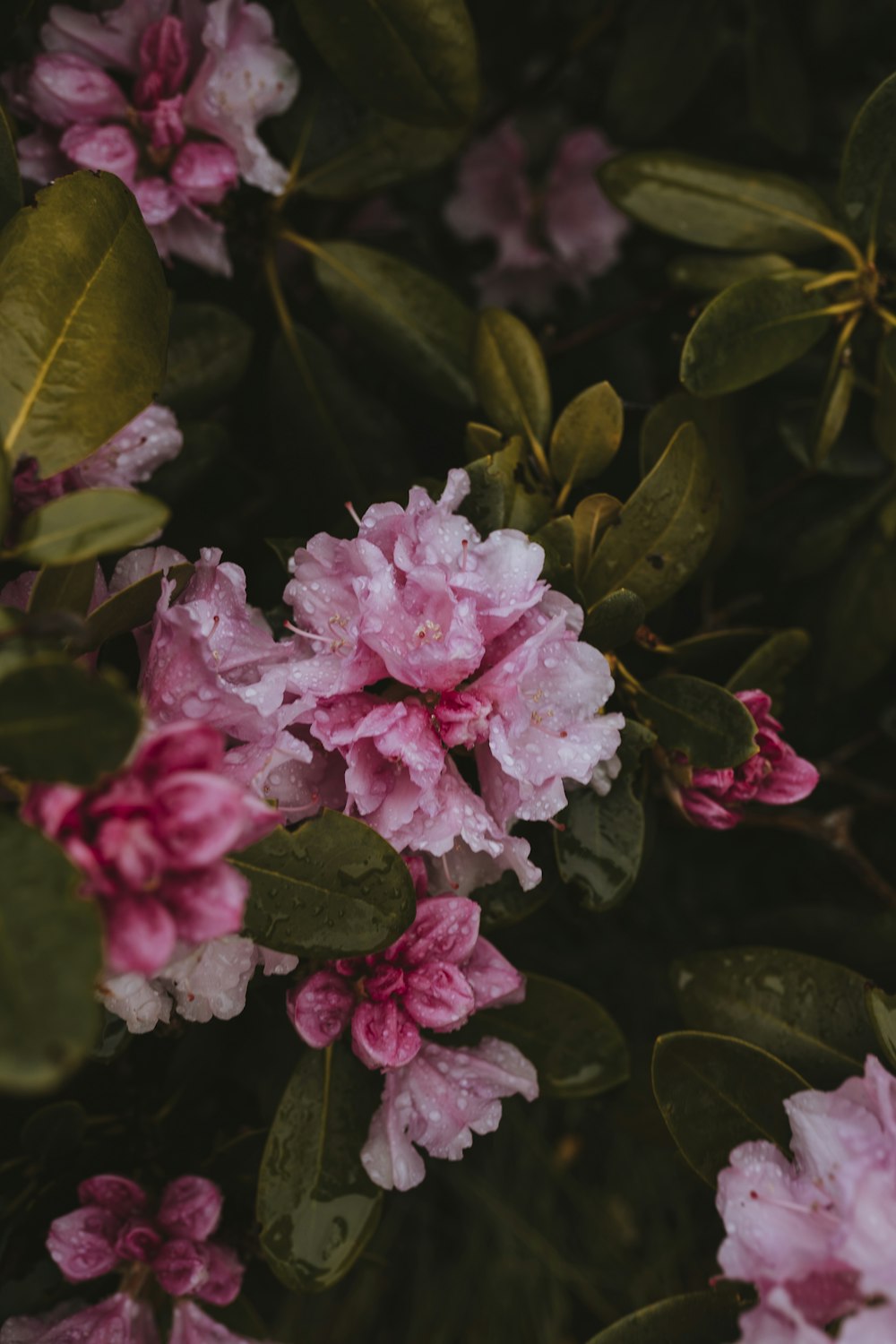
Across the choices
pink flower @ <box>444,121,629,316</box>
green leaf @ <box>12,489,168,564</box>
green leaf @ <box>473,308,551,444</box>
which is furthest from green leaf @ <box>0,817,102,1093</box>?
pink flower @ <box>444,121,629,316</box>

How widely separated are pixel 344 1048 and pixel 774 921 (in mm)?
673

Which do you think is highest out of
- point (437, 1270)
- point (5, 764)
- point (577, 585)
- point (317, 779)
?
point (5, 764)

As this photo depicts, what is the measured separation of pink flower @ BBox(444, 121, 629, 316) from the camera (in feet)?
6.45

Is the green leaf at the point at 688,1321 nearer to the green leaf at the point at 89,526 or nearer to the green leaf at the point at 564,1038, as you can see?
the green leaf at the point at 564,1038

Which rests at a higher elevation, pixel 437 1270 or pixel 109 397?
pixel 109 397

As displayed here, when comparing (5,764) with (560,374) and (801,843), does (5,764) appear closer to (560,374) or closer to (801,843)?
(560,374)

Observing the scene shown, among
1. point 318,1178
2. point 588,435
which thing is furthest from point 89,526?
point 318,1178

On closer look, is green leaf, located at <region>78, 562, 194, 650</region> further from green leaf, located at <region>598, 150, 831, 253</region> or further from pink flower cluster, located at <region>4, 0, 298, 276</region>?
green leaf, located at <region>598, 150, 831, 253</region>

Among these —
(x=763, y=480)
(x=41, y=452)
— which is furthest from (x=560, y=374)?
(x=41, y=452)

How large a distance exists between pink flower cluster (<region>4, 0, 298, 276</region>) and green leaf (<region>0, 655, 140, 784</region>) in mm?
748

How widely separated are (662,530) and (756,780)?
0.92ft

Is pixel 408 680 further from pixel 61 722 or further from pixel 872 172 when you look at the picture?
pixel 872 172

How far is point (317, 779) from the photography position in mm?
1025

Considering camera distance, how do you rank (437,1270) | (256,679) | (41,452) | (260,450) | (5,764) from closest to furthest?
(5,764), (41,452), (256,679), (260,450), (437,1270)
